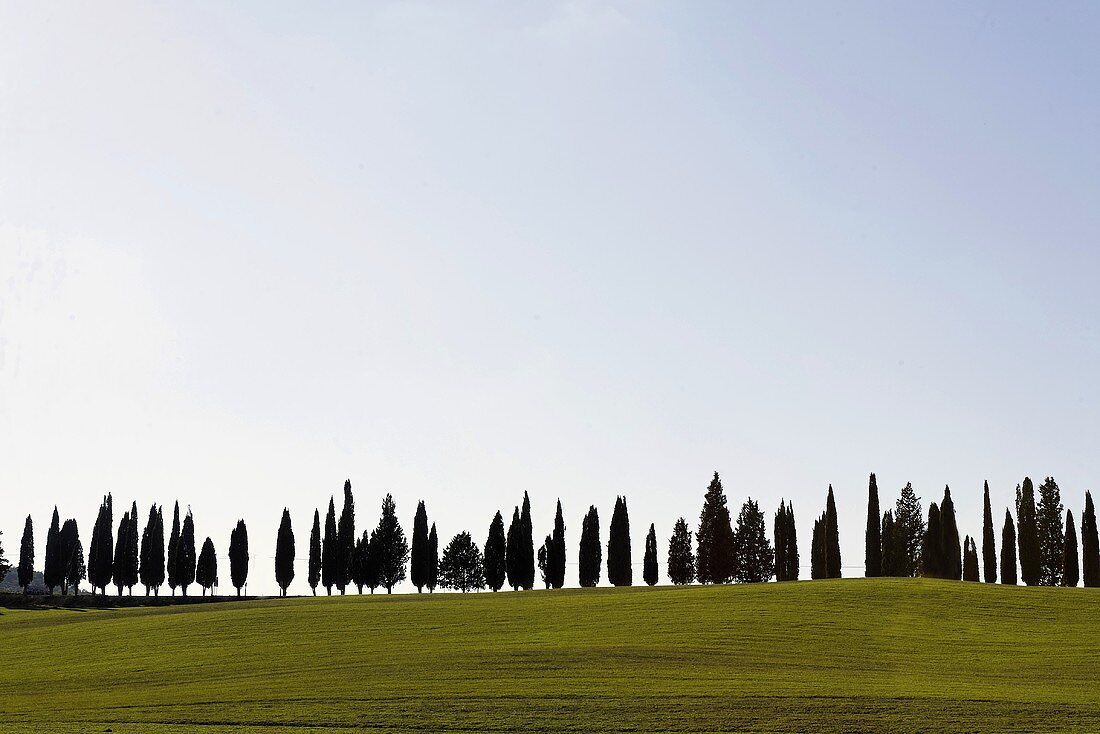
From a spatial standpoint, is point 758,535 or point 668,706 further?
point 758,535

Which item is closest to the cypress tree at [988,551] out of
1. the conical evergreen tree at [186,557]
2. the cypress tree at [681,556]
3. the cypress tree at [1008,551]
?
the cypress tree at [1008,551]

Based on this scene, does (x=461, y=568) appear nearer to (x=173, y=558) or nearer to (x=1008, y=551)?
(x=173, y=558)

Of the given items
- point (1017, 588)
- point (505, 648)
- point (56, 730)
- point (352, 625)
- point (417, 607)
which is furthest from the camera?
point (1017, 588)

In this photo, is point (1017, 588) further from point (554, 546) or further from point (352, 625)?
point (554, 546)

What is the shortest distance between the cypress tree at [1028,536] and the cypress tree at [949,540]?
16.2 ft

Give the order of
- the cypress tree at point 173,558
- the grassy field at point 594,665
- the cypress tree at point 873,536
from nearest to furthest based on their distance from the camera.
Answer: the grassy field at point 594,665, the cypress tree at point 873,536, the cypress tree at point 173,558

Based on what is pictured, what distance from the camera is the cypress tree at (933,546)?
101625 mm

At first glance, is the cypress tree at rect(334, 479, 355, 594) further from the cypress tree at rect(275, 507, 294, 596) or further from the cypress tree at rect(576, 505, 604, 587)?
the cypress tree at rect(576, 505, 604, 587)

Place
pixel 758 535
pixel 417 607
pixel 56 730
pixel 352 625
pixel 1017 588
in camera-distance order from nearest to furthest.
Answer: pixel 56 730
pixel 352 625
pixel 417 607
pixel 1017 588
pixel 758 535

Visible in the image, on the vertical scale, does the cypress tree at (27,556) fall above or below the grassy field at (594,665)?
above

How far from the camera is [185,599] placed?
373ft

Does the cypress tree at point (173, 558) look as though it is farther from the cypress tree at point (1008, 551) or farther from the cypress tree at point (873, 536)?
the cypress tree at point (1008, 551)

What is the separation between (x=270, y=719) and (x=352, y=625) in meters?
23.0

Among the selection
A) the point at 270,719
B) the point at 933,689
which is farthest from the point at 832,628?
the point at 270,719
